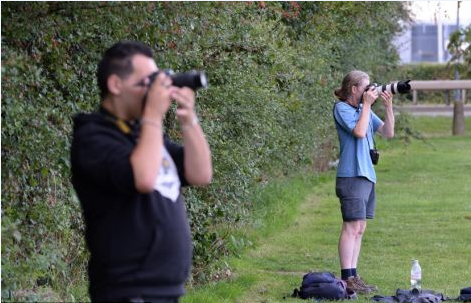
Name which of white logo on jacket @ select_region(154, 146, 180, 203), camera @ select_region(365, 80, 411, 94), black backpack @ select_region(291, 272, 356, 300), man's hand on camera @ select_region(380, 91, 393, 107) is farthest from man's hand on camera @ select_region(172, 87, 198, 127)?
man's hand on camera @ select_region(380, 91, 393, 107)

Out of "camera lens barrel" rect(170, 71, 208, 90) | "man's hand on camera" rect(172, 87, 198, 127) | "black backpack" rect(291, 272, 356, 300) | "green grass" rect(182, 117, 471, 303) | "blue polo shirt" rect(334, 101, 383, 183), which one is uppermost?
"camera lens barrel" rect(170, 71, 208, 90)

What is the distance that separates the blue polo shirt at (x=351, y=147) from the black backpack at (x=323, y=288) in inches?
34.4

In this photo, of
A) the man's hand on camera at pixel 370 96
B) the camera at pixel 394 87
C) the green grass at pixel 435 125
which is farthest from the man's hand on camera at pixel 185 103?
Answer: the green grass at pixel 435 125

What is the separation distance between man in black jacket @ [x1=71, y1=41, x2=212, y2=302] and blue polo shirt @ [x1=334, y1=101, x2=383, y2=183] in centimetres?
445

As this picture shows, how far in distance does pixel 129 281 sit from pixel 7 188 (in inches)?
86.5

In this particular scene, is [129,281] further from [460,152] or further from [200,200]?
[460,152]

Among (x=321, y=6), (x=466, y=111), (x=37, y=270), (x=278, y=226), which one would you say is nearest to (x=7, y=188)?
(x=37, y=270)

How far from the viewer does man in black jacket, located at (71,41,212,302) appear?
3701 mm

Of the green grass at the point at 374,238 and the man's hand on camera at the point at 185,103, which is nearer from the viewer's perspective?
the man's hand on camera at the point at 185,103

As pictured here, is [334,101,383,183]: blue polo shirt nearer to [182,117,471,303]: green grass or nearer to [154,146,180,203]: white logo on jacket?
[182,117,471,303]: green grass

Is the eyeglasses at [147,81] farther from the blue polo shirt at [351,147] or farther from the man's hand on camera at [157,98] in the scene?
the blue polo shirt at [351,147]

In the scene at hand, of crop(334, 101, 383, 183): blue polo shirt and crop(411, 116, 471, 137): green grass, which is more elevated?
crop(334, 101, 383, 183): blue polo shirt

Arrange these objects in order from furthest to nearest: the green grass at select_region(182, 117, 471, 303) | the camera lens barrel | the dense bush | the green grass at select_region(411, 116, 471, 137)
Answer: the green grass at select_region(411, 116, 471, 137) → the green grass at select_region(182, 117, 471, 303) → the dense bush → the camera lens barrel

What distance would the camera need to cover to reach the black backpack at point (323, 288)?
785cm
